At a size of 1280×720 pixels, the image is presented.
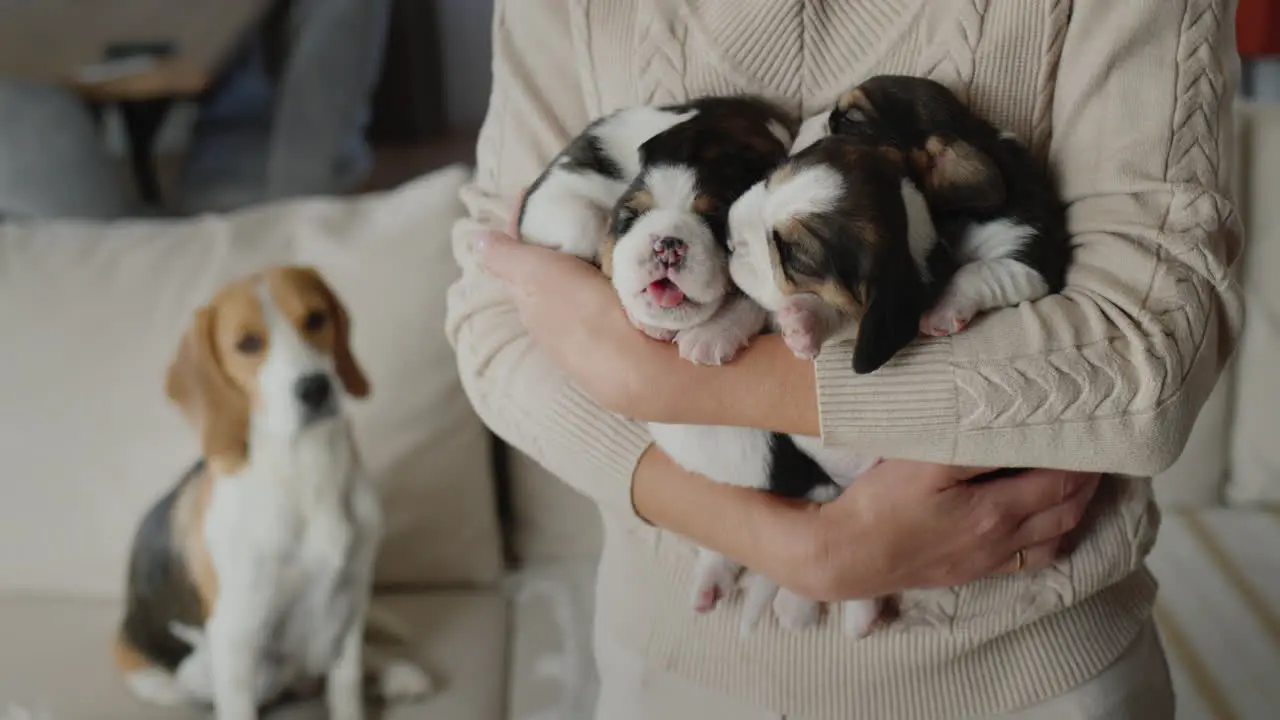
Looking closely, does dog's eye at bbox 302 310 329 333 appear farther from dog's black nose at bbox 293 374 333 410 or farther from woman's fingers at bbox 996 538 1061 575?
woman's fingers at bbox 996 538 1061 575

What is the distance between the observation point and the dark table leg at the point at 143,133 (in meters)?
2.77

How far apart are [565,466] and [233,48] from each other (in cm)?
263

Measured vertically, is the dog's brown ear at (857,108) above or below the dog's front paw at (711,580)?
above

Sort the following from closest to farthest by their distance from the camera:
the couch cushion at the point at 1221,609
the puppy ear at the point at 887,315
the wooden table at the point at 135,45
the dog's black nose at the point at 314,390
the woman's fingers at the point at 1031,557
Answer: the puppy ear at the point at 887,315 → the woman's fingers at the point at 1031,557 → the dog's black nose at the point at 314,390 → the couch cushion at the point at 1221,609 → the wooden table at the point at 135,45

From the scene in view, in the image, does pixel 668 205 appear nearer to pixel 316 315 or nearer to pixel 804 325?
pixel 804 325

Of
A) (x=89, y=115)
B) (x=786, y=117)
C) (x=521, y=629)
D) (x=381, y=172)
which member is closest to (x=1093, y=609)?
(x=786, y=117)

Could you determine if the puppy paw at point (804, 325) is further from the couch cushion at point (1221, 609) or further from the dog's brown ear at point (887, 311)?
the couch cushion at point (1221, 609)

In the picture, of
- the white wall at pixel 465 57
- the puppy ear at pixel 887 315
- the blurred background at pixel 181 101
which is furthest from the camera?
the white wall at pixel 465 57

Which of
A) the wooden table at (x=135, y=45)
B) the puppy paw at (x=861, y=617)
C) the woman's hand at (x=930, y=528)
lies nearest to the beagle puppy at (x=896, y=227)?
the woman's hand at (x=930, y=528)

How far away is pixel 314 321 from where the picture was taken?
132 centimetres

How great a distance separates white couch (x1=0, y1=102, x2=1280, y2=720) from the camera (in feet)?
5.09

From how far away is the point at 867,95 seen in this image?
80 centimetres

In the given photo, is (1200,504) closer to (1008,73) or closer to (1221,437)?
(1221,437)

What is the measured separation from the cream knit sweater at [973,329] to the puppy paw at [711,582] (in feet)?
0.06
